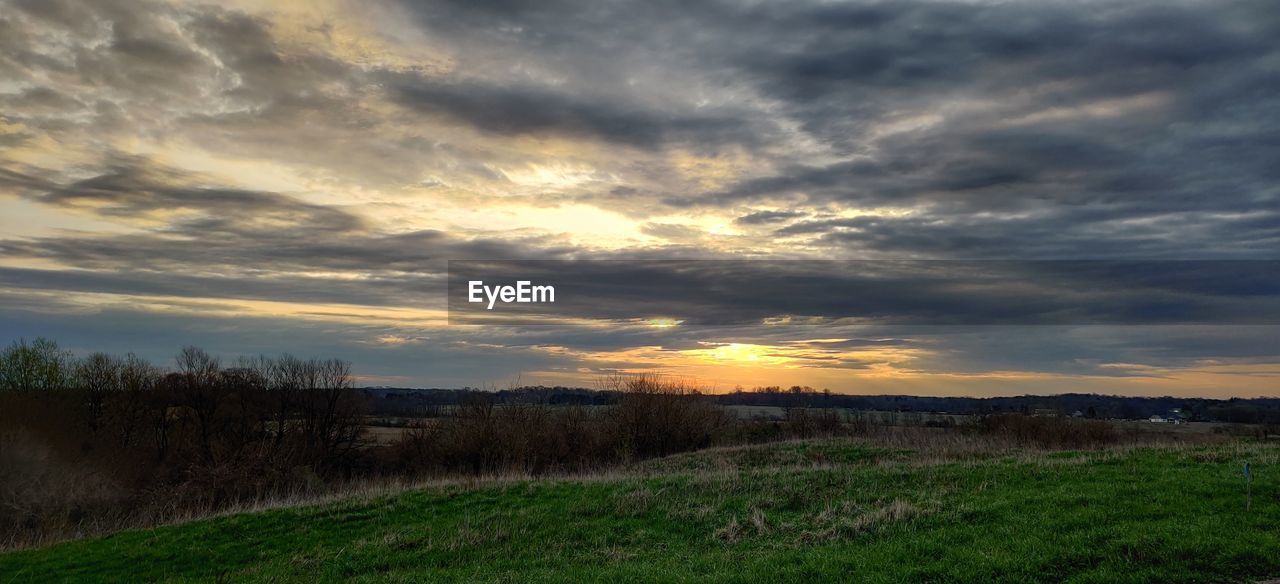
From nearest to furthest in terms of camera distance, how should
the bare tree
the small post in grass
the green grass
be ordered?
the green grass
the small post in grass
the bare tree

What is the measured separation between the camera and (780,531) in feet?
42.4

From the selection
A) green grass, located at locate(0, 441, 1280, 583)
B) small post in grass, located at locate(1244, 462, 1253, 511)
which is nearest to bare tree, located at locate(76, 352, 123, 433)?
green grass, located at locate(0, 441, 1280, 583)

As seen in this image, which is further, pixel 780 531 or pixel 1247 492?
pixel 780 531

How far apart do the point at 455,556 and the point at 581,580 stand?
184 inches

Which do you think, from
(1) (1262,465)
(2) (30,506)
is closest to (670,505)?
(1) (1262,465)

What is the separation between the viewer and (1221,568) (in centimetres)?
848

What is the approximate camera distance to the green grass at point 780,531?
9273 mm

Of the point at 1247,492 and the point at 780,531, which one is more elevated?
the point at 1247,492

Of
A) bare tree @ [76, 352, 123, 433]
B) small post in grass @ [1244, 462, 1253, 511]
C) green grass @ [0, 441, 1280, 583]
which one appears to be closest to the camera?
green grass @ [0, 441, 1280, 583]

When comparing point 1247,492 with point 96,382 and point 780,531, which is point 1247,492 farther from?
point 96,382

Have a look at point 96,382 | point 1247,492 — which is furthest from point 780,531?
point 96,382

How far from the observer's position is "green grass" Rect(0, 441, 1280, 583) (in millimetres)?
9273

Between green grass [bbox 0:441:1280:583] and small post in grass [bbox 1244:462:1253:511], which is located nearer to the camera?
green grass [bbox 0:441:1280:583]

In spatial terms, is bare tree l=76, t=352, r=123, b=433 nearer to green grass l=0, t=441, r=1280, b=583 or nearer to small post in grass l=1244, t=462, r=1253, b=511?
green grass l=0, t=441, r=1280, b=583
